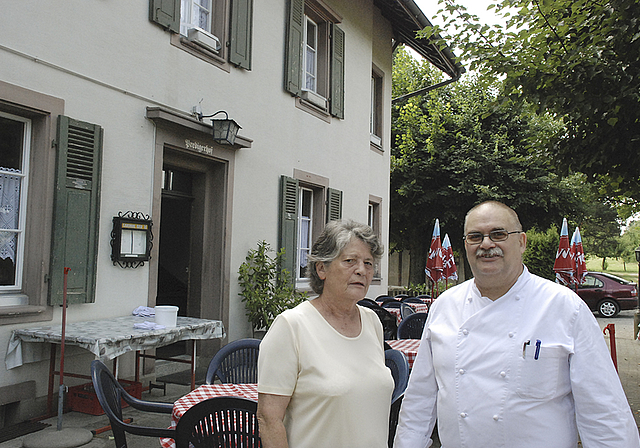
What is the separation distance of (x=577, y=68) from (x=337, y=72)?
497 centimetres

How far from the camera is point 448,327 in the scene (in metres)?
2.43

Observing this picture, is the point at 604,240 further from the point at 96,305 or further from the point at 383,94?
the point at 96,305

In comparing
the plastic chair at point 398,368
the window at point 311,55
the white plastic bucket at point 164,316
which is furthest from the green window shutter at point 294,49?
the plastic chair at point 398,368

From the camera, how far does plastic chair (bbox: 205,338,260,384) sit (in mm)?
4196

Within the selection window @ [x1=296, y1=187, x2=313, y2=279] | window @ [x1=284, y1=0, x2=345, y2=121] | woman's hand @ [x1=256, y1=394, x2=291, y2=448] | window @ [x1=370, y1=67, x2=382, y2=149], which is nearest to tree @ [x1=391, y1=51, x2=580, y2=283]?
window @ [x1=370, y1=67, x2=382, y2=149]

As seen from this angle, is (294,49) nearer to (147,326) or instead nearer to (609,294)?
(147,326)

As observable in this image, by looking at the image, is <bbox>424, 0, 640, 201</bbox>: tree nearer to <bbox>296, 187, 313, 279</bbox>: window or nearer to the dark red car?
<bbox>296, 187, 313, 279</bbox>: window

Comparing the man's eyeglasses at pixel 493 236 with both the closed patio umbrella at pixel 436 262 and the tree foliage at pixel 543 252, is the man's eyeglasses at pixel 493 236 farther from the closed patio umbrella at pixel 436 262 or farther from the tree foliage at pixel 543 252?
the tree foliage at pixel 543 252

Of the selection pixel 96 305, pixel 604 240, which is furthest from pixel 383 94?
pixel 604 240

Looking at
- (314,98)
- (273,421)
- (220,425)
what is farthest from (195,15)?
(273,421)

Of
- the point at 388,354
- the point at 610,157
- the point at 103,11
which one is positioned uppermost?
the point at 103,11

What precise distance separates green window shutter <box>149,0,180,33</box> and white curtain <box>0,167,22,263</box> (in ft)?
7.70

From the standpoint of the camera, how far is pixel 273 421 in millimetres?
2234

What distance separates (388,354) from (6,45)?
394 centimetres
